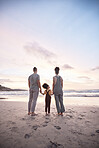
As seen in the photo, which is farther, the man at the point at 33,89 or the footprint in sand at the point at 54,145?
the man at the point at 33,89

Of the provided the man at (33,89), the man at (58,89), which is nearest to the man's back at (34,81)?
the man at (33,89)

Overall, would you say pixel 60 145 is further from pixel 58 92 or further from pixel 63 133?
pixel 58 92

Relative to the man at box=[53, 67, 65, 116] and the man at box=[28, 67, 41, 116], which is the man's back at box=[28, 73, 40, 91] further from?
the man at box=[53, 67, 65, 116]

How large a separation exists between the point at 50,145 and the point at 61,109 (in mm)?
2918

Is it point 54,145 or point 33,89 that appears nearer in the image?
point 54,145

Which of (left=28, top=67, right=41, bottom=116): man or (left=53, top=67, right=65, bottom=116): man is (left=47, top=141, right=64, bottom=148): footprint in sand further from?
(left=28, top=67, right=41, bottom=116): man

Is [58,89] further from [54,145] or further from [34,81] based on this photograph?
[54,145]

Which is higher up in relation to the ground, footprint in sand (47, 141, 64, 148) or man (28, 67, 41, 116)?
man (28, 67, 41, 116)

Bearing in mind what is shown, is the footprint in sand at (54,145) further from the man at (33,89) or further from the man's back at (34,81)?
the man's back at (34,81)

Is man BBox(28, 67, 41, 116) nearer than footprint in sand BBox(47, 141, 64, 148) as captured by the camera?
No

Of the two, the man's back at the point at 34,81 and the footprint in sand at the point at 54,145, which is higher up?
the man's back at the point at 34,81

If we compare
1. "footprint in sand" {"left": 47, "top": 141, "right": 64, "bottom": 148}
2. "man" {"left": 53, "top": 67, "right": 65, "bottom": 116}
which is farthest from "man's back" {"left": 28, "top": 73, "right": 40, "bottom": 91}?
"footprint in sand" {"left": 47, "top": 141, "right": 64, "bottom": 148}

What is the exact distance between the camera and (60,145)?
216 centimetres

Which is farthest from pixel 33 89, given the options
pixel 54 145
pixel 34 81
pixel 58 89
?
pixel 54 145
